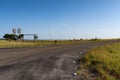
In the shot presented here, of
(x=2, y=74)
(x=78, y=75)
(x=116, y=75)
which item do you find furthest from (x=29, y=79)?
(x=116, y=75)

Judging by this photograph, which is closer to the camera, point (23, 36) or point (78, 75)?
point (78, 75)

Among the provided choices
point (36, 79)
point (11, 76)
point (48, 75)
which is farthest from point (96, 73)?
point (11, 76)

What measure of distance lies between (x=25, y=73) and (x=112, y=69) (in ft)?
13.9

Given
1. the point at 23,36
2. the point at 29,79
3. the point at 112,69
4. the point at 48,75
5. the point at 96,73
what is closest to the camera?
the point at 29,79

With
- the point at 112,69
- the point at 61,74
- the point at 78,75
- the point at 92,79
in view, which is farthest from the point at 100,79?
the point at 112,69

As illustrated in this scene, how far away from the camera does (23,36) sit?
230 ft

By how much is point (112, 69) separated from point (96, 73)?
1450mm

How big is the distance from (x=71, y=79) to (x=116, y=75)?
2377 millimetres

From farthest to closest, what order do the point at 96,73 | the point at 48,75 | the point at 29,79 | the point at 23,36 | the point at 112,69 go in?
the point at 23,36 < the point at 112,69 < the point at 96,73 < the point at 48,75 < the point at 29,79

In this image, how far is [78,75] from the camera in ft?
25.7

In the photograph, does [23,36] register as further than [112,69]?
Yes

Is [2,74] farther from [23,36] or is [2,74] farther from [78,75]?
[23,36]

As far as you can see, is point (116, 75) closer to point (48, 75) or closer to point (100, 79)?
point (100, 79)

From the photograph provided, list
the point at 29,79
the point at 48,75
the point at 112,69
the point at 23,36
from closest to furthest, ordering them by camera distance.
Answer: the point at 29,79 < the point at 48,75 < the point at 112,69 < the point at 23,36
